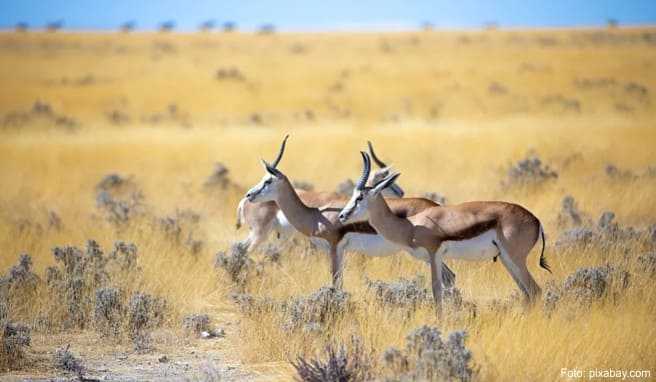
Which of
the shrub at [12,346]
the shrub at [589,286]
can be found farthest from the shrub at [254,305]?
the shrub at [589,286]

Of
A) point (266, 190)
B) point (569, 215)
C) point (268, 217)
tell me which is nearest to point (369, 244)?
point (266, 190)

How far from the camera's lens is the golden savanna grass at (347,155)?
24.3ft

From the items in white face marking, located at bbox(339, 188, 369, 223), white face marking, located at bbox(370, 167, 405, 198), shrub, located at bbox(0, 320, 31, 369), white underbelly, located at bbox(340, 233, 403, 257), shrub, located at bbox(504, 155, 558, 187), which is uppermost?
shrub, located at bbox(504, 155, 558, 187)

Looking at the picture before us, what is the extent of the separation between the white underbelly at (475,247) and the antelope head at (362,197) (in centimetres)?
89

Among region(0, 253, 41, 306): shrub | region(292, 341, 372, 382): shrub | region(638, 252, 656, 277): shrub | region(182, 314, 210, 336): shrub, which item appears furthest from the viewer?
region(638, 252, 656, 277): shrub

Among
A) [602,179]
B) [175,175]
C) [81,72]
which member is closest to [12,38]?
[81,72]

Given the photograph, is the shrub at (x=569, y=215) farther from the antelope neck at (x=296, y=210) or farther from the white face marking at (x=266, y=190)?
the white face marking at (x=266, y=190)

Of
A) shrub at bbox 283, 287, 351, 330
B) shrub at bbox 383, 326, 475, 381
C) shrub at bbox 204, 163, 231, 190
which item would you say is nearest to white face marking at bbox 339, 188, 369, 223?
shrub at bbox 283, 287, 351, 330

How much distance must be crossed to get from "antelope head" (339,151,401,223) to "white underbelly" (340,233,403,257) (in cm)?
56

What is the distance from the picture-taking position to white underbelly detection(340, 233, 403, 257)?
904cm

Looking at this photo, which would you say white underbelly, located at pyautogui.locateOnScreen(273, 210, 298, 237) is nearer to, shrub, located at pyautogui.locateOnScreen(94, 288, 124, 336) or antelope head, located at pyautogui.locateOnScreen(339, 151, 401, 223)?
antelope head, located at pyautogui.locateOnScreen(339, 151, 401, 223)

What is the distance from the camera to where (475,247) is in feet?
26.3

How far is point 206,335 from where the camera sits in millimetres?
8133

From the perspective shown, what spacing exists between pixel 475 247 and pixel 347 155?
10.9 meters
